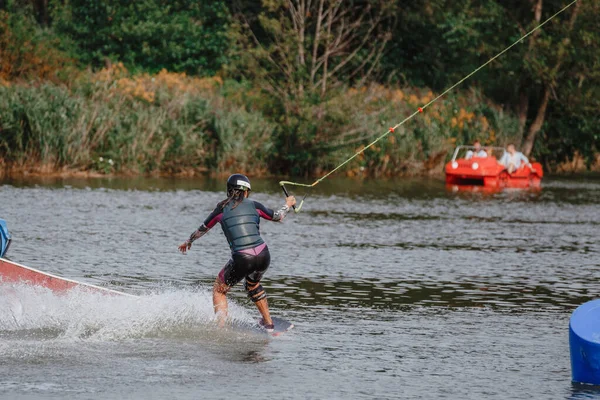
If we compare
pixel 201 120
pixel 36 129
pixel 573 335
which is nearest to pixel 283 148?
pixel 201 120

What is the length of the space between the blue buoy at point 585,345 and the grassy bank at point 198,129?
27748 millimetres

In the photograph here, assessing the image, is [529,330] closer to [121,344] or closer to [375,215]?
[121,344]

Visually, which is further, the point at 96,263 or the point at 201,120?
the point at 201,120

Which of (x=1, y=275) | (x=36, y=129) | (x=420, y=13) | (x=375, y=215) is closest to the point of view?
(x=1, y=275)

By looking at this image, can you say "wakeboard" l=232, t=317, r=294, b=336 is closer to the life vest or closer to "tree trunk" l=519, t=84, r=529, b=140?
the life vest

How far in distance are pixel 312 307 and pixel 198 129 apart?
26526mm

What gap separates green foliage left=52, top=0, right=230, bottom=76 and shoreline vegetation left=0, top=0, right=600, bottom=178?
0.08m

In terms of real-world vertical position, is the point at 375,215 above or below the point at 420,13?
below

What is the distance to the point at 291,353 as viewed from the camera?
35.9ft

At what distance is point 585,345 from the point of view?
946 centimetres

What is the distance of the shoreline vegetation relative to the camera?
123ft

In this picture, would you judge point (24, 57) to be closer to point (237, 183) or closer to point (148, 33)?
point (148, 33)

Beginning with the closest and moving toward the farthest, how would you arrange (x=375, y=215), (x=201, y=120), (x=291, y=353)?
(x=291, y=353), (x=375, y=215), (x=201, y=120)

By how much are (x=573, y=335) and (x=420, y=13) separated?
4460cm
